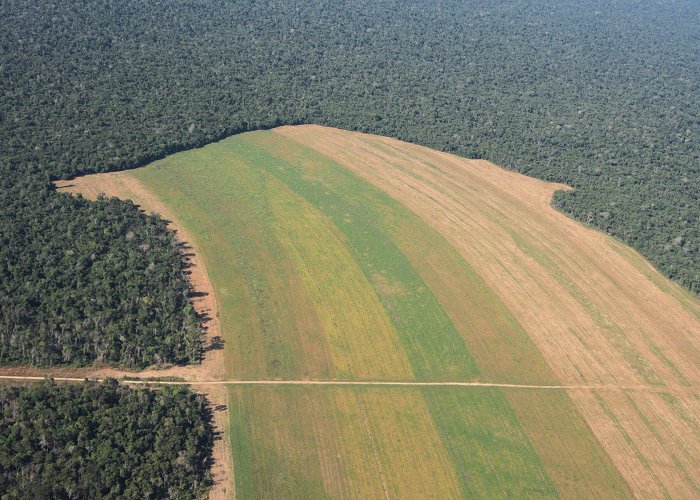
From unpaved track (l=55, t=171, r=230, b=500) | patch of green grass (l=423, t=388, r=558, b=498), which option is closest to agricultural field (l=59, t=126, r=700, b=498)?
patch of green grass (l=423, t=388, r=558, b=498)

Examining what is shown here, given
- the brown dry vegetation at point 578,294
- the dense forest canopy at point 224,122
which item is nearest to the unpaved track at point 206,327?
the dense forest canopy at point 224,122

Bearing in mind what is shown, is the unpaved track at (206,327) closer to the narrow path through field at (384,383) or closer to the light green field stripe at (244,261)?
the narrow path through field at (384,383)

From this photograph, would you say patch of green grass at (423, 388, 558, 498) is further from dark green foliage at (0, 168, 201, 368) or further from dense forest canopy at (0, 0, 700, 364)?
dense forest canopy at (0, 0, 700, 364)

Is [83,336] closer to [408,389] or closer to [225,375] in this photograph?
[225,375]

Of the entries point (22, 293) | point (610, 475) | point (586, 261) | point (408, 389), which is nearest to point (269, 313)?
point (408, 389)

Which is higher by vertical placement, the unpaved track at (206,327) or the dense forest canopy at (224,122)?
the dense forest canopy at (224,122)

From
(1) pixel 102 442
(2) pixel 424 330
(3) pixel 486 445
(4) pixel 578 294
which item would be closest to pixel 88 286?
(1) pixel 102 442
